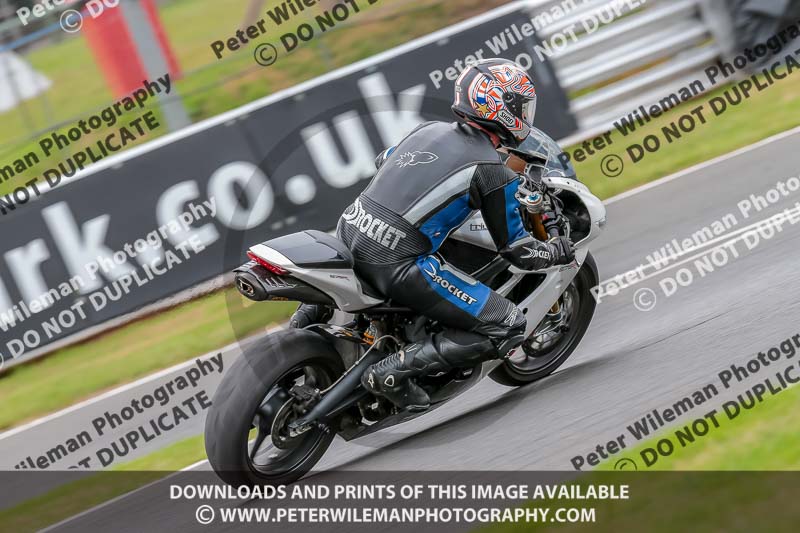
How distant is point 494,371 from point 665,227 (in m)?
3.63

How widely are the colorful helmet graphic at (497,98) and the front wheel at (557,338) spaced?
4.09ft

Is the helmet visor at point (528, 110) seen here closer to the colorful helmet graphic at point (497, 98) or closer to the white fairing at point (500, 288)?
the colorful helmet graphic at point (497, 98)

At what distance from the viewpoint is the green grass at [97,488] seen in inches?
258

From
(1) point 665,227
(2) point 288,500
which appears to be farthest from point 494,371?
(1) point 665,227

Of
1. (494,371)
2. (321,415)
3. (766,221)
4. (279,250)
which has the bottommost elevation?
(766,221)

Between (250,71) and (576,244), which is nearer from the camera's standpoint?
(576,244)

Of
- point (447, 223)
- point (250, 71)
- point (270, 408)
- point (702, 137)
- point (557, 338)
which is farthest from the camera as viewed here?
point (250, 71)

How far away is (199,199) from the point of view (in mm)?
10281

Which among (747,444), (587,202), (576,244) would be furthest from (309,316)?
Answer: (747,444)

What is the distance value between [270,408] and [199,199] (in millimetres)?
5030

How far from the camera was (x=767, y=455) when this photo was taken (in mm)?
4816

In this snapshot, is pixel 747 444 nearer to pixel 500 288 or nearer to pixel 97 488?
pixel 500 288

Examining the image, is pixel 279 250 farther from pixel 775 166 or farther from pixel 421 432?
pixel 775 166

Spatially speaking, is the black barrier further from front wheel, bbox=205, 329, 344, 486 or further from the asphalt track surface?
front wheel, bbox=205, 329, 344, 486
